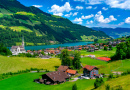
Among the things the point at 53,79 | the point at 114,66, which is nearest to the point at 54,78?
the point at 53,79

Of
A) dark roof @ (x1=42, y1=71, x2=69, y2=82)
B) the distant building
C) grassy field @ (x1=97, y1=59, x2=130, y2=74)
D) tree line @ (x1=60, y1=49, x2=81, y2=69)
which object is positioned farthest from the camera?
tree line @ (x1=60, y1=49, x2=81, y2=69)

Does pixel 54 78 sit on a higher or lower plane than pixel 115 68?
lower

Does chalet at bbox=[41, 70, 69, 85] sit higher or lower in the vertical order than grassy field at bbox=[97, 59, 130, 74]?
lower

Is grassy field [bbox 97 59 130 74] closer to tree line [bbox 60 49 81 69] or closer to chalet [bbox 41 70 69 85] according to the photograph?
tree line [bbox 60 49 81 69]

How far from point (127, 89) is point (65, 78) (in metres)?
35.1

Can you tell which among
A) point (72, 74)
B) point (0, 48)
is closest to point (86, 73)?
point (72, 74)

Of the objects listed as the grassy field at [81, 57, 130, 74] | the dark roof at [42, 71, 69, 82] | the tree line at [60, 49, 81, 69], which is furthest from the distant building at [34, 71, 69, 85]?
the tree line at [60, 49, 81, 69]

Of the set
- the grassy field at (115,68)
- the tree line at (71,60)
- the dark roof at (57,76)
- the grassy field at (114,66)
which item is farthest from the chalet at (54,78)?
the tree line at (71,60)

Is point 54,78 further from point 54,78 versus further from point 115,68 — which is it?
point 115,68

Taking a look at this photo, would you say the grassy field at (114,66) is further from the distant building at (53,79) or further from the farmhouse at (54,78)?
the distant building at (53,79)

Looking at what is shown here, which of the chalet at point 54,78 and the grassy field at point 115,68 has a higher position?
the grassy field at point 115,68

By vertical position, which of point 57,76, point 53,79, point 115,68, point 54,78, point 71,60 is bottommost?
point 53,79

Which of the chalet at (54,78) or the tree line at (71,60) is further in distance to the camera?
the tree line at (71,60)

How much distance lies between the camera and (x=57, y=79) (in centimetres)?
5272
